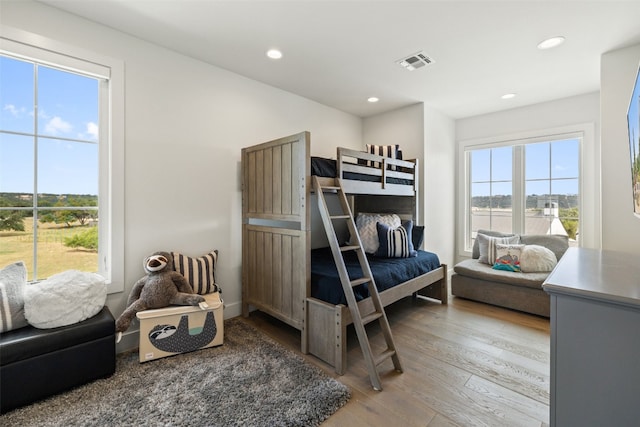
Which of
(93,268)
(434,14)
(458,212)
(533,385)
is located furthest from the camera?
(458,212)

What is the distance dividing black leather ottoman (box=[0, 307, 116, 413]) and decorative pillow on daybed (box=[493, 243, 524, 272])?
3.90 meters

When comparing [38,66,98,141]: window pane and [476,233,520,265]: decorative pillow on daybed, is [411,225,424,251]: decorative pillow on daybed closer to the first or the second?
[476,233,520,265]: decorative pillow on daybed

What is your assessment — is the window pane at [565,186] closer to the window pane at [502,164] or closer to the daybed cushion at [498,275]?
the window pane at [502,164]

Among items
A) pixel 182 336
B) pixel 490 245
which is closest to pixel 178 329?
pixel 182 336

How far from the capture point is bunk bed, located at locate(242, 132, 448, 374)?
2090mm

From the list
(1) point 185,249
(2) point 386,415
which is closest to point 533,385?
(2) point 386,415

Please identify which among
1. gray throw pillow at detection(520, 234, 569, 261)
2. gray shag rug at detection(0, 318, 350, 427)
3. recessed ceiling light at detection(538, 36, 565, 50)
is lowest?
gray shag rug at detection(0, 318, 350, 427)

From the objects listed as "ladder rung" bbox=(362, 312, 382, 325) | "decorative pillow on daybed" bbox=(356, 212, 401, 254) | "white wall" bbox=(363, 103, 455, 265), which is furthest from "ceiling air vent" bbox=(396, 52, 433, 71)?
"ladder rung" bbox=(362, 312, 382, 325)

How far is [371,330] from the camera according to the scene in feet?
8.59

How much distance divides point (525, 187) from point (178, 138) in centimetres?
437

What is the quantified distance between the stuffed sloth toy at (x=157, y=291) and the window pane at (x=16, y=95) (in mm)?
1220

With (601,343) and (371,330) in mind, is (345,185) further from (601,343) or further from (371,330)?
(601,343)

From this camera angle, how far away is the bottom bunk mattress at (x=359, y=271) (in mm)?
2111

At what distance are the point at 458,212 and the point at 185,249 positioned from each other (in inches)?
153
